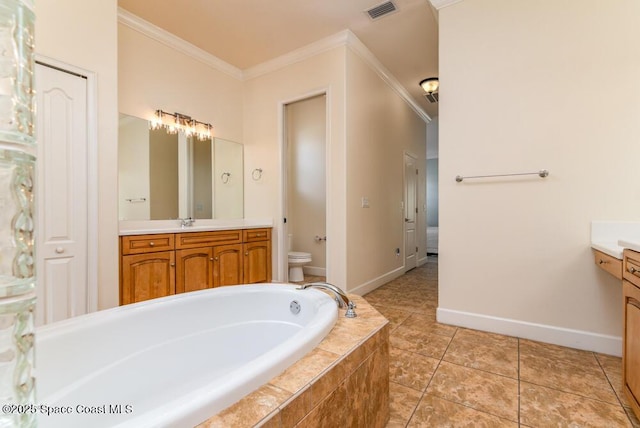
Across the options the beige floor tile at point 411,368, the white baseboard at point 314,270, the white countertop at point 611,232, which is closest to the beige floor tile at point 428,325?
the beige floor tile at point 411,368

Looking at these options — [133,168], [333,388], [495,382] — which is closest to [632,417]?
[495,382]

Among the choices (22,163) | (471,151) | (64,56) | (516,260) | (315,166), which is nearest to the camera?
(22,163)

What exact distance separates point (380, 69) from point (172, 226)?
3014 mm

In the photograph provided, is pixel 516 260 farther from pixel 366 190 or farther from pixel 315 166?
pixel 315 166

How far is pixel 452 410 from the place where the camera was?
1.40 metres

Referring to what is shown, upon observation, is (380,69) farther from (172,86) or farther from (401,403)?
(401,403)

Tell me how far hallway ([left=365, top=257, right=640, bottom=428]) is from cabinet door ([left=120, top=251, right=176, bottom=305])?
191 centimetres

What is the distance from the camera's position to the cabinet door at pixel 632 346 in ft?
4.12

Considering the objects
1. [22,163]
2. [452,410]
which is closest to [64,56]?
[22,163]

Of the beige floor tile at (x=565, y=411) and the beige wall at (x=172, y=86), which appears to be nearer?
the beige floor tile at (x=565, y=411)

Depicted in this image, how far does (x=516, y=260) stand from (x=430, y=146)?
5.78 m

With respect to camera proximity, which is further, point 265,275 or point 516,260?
point 265,275

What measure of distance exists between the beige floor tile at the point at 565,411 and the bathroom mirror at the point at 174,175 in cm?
315

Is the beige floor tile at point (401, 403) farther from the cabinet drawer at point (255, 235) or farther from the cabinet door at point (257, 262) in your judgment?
the cabinet drawer at point (255, 235)
